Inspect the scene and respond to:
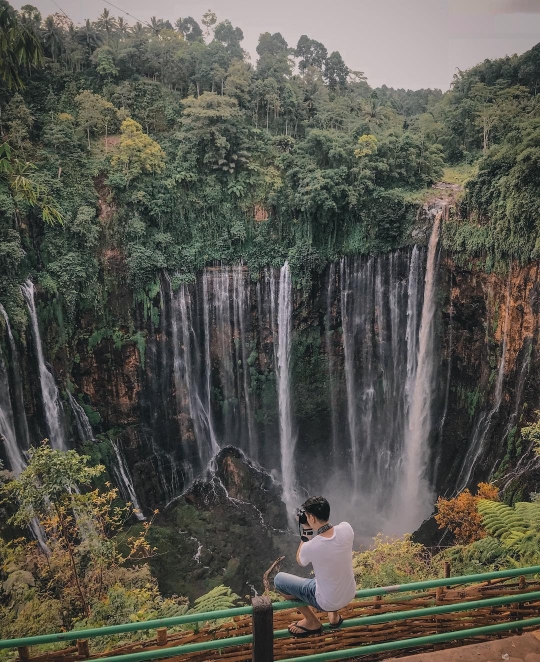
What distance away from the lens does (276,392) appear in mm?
17438

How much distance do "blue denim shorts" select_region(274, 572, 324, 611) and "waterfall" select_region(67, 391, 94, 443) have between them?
525 inches

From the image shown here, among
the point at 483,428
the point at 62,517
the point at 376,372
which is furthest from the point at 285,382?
the point at 62,517

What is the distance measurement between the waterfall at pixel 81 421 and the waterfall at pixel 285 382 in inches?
259

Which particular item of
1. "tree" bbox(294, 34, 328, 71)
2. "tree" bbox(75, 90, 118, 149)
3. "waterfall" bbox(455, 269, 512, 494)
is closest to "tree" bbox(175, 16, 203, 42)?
"tree" bbox(294, 34, 328, 71)

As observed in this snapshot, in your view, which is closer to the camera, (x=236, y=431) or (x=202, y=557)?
(x=202, y=557)

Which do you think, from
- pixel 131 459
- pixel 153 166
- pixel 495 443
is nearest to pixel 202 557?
pixel 131 459

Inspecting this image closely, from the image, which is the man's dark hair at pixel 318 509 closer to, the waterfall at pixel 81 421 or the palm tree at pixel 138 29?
the waterfall at pixel 81 421

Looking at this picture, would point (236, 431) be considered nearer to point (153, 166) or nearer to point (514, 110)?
point (153, 166)

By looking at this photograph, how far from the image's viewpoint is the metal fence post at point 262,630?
8.68 ft

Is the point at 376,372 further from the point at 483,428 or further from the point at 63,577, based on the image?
the point at 63,577

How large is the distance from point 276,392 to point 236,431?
2.04 m

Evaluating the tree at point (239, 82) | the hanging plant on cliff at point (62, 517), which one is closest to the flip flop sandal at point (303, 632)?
the hanging plant on cliff at point (62, 517)

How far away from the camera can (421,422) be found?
1557cm

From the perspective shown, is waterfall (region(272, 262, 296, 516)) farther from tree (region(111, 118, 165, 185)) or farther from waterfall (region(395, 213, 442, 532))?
tree (region(111, 118, 165, 185))
